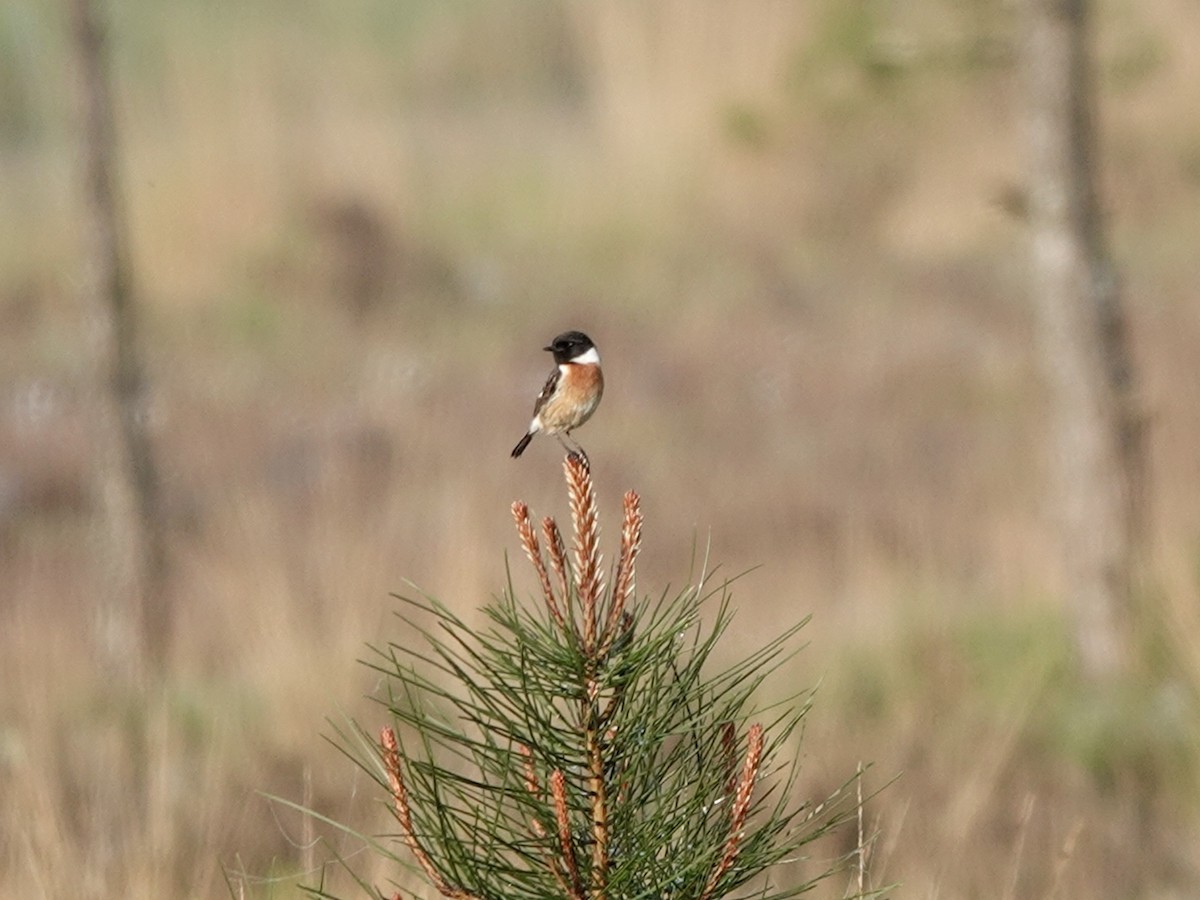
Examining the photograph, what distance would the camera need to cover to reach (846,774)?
4797 millimetres

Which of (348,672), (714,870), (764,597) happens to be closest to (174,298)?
(764,597)

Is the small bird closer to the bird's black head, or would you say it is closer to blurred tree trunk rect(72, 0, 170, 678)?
the bird's black head

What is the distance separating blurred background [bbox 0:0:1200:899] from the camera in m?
4.74

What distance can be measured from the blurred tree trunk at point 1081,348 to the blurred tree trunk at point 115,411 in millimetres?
2922

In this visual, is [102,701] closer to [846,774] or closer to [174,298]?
[846,774]

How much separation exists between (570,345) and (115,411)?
14.3ft

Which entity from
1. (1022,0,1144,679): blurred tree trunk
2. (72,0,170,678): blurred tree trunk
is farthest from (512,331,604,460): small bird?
(72,0,170,678): blurred tree trunk

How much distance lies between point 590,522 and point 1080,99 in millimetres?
4111

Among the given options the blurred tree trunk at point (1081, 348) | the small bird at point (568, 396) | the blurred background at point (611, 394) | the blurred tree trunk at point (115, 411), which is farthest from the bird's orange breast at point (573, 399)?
the blurred tree trunk at point (115, 411)

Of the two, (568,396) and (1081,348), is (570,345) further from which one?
(1081,348)

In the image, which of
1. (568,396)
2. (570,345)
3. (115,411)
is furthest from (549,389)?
(115,411)

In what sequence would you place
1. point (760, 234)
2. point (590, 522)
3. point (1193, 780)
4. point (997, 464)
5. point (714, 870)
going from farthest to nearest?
point (760, 234) < point (997, 464) < point (1193, 780) < point (714, 870) < point (590, 522)

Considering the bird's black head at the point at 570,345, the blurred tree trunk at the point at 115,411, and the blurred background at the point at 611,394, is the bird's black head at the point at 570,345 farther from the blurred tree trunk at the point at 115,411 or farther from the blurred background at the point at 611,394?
the blurred tree trunk at the point at 115,411

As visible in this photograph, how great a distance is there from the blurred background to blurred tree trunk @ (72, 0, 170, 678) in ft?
0.45
